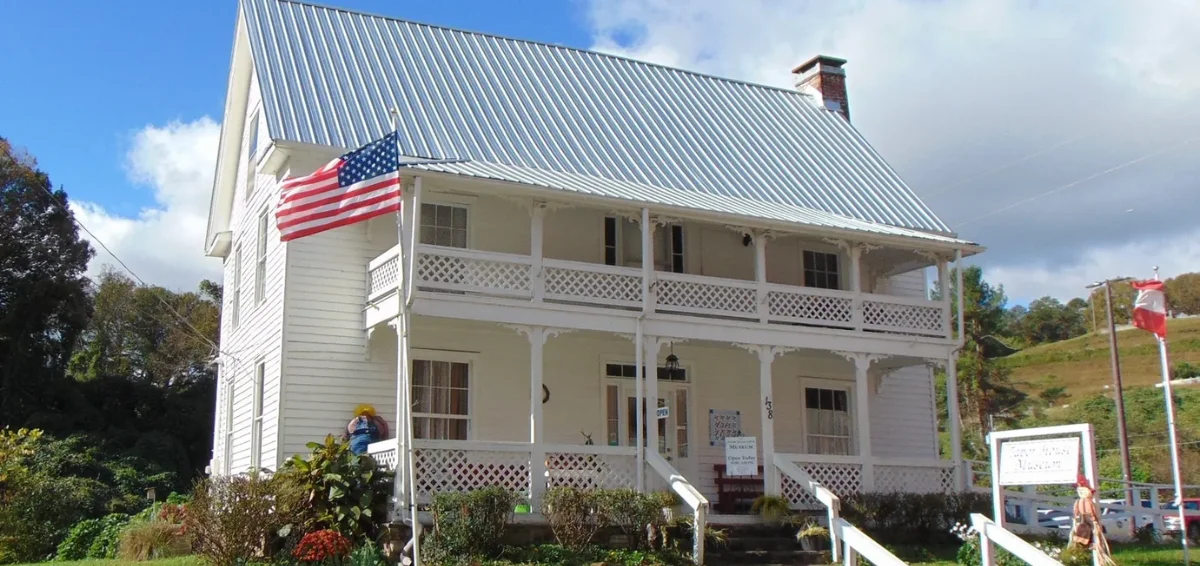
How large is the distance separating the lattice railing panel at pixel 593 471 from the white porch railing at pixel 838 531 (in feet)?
8.48

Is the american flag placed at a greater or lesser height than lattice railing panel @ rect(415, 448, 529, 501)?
greater

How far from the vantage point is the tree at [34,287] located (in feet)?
106

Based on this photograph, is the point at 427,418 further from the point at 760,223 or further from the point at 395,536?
the point at 760,223

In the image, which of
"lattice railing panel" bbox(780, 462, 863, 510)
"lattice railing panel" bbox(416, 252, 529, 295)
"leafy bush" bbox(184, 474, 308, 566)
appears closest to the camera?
"leafy bush" bbox(184, 474, 308, 566)

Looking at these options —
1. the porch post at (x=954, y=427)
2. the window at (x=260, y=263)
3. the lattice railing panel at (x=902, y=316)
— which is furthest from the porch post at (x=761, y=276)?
the window at (x=260, y=263)

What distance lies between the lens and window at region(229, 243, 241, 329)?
72.6 feet

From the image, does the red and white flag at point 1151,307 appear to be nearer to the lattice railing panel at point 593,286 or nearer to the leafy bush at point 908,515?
the leafy bush at point 908,515

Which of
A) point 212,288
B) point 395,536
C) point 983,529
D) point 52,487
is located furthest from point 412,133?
point 212,288

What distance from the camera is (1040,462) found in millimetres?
13156

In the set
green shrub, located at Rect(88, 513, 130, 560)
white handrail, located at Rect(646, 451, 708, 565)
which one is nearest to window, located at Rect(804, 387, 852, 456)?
white handrail, located at Rect(646, 451, 708, 565)

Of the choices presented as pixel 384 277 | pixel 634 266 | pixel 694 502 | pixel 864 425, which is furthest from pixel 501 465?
pixel 864 425

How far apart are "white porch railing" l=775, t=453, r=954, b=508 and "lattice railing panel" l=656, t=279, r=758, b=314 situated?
2.44 meters

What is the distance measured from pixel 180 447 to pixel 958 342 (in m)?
21.6

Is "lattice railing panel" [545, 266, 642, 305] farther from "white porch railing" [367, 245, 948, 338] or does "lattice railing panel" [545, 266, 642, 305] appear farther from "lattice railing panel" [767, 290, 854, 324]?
"lattice railing panel" [767, 290, 854, 324]
